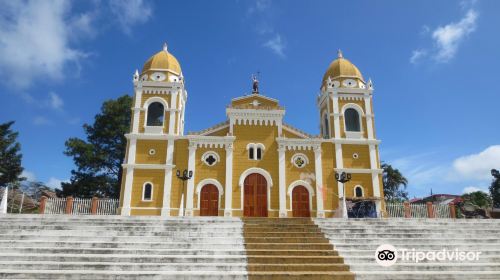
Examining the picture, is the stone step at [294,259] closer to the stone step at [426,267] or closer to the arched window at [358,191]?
the stone step at [426,267]

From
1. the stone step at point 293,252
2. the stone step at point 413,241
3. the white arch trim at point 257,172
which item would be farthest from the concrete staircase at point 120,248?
the white arch trim at point 257,172

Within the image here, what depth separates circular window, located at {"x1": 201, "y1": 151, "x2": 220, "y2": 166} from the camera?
74.7 ft

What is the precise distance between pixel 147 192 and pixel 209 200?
3.91 metres

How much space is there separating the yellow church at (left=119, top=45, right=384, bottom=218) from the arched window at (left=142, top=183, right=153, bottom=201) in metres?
0.06

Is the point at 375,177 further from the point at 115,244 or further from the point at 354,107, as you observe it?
the point at 115,244

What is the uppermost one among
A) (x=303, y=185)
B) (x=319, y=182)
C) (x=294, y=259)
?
(x=319, y=182)

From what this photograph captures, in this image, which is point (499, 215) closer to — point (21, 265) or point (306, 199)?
point (306, 199)

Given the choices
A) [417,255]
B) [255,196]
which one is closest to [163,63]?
[255,196]

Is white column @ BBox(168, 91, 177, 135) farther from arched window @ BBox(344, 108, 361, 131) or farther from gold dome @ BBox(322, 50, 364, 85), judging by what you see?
arched window @ BBox(344, 108, 361, 131)

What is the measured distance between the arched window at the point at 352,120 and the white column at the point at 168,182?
12.2 meters

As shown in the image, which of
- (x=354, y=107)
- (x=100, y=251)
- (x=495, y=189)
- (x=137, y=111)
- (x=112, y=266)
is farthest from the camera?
(x=495, y=189)

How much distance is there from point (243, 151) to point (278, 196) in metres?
3.72

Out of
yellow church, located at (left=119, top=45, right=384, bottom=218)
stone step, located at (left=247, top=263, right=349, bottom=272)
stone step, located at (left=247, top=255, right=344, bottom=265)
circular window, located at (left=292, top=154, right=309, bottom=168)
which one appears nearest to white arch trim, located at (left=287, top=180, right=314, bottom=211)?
yellow church, located at (left=119, top=45, right=384, bottom=218)

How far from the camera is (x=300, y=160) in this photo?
23.3 meters
